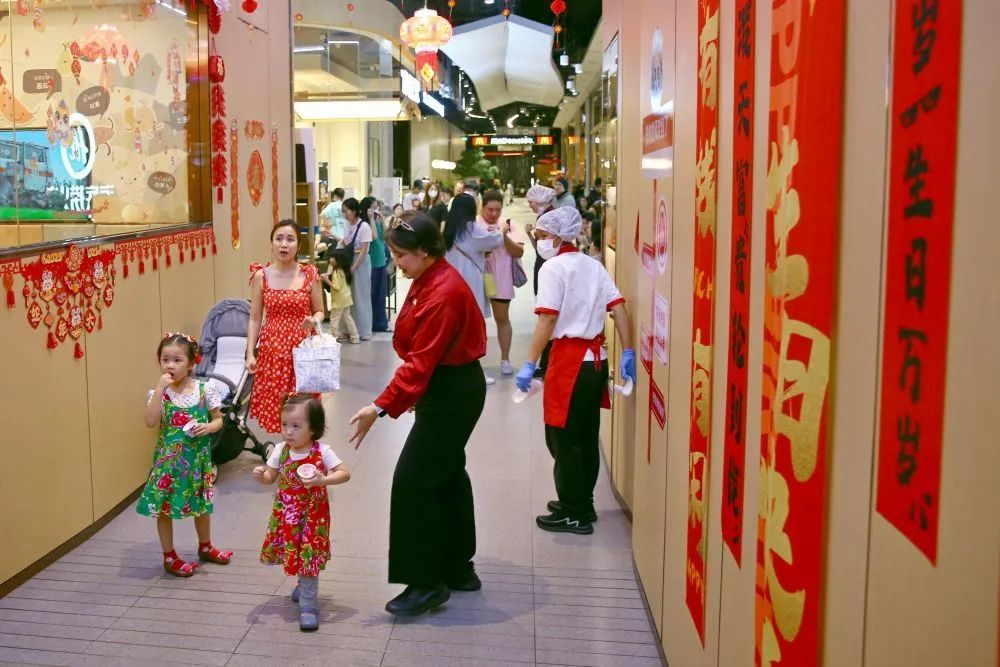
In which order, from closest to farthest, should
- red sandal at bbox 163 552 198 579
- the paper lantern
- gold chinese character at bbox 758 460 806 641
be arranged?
gold chinese character at bbox 758 460 806 641, red sandal at bbox 163 552 198 579, the paper lantern

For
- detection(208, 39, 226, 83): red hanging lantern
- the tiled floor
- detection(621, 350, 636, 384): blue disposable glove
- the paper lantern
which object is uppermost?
the paper lantern

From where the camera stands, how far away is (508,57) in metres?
23.3

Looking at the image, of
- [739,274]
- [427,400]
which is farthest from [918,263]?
[427,400]

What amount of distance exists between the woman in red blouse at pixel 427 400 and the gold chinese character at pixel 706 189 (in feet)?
4.07

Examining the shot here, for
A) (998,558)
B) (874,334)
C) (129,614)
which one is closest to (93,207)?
(129,614)

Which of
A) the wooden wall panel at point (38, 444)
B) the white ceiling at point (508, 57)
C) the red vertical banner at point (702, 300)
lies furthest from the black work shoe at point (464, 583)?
the white ceiling at point (508, 57)

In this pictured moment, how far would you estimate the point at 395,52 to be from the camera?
1870cm

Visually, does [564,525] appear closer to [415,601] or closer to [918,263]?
[415,601]

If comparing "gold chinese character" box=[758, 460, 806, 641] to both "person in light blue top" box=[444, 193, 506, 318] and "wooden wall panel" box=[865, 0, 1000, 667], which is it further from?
"person in light blue top" box=[444, 193, 506, 318]

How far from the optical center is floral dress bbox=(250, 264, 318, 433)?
554 cm

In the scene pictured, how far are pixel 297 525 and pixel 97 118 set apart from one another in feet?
9.56

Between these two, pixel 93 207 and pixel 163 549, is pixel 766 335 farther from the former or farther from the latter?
pixel 93 207

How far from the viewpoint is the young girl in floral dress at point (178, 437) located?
4.22m

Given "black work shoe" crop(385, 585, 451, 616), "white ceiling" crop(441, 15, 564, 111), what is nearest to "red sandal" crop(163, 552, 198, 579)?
"black work shoe" crop(385, 585, 451, 616)
